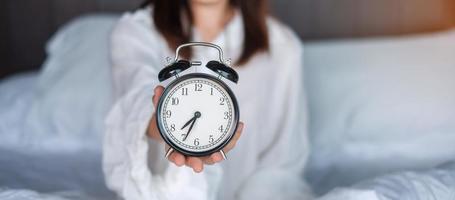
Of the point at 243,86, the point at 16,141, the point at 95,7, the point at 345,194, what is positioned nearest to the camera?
the point at 345,194

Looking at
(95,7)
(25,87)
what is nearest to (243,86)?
(25,87)

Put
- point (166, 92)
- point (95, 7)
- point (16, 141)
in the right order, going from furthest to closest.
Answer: point (95, 7) → point (16, 141) → point (166, 92)

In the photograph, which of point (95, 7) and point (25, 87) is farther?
point (95, 7)

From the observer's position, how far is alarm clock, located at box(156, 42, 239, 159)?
1.03m

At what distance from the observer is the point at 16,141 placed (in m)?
1.93

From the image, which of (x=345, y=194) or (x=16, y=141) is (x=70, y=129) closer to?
(x=16, y=141)

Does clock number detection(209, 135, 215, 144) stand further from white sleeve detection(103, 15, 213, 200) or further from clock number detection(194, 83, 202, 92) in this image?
white sleeve detection(103, 15, 213, 200)

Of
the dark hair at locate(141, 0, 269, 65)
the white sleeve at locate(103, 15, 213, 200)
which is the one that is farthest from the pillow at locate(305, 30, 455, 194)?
the white sleeve at locate(103, 15, 213, 200)

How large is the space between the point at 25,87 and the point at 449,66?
1.20 m

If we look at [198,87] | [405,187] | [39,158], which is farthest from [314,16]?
[198,87]

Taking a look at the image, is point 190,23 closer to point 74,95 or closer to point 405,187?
point 74,95

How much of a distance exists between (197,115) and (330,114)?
3.12ft

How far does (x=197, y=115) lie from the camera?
104 centimetres

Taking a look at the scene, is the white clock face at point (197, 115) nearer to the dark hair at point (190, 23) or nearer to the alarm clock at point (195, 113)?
the alarm clock at point (195, 113)
